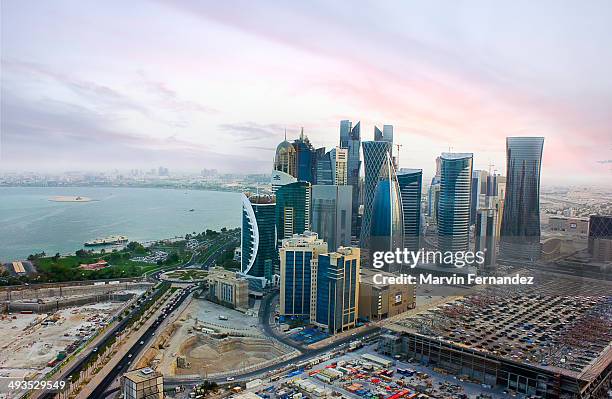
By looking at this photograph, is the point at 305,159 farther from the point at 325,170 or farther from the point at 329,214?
the point at 329,214

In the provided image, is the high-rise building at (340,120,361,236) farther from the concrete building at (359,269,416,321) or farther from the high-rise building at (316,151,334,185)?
the concrete building at (359,269,416,321)

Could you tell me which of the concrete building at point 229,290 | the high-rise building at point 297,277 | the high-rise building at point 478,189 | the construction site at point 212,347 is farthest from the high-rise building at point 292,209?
the high-rise building at point 478,189

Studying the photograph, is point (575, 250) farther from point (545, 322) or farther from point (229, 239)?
point (229, 239)

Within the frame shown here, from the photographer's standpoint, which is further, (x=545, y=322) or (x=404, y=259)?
(x=404, y=259)

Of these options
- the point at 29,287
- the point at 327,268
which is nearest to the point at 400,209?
the point at 327,268

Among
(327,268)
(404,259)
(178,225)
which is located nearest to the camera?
(327,268)

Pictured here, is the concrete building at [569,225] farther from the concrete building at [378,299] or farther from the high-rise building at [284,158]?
the high-rise building at [284,158]

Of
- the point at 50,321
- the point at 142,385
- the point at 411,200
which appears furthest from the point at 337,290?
the point at 411,200
